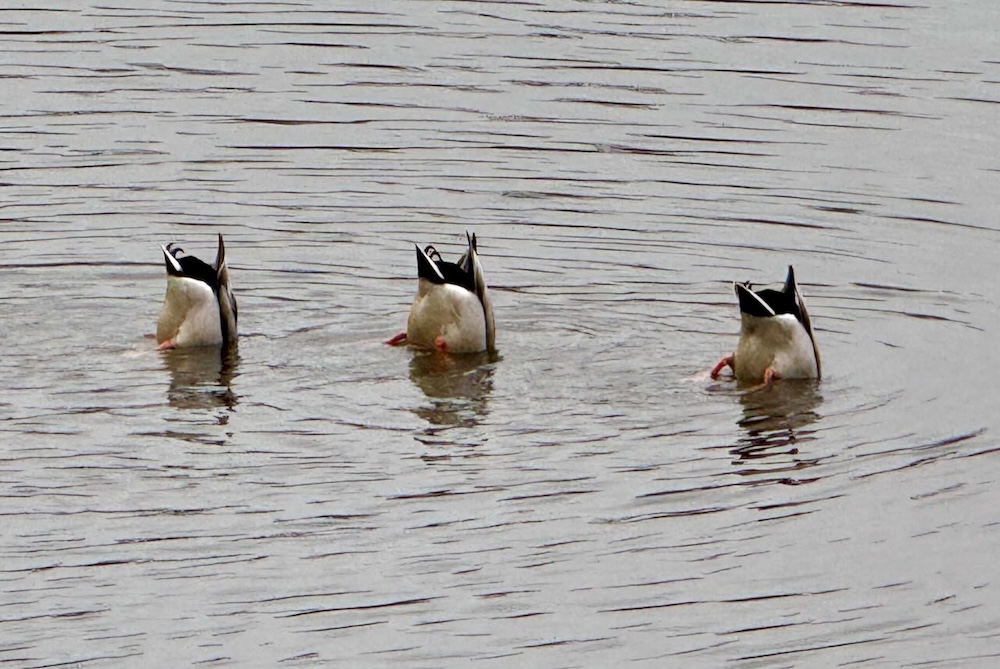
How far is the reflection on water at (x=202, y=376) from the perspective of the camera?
13.6 m

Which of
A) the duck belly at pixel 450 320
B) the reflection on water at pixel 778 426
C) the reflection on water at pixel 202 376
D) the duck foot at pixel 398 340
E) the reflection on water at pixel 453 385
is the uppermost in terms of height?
the duck belly at pixel 450 320

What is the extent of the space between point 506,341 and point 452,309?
0.63 m

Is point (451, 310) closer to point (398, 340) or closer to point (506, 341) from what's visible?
point (398, 340)

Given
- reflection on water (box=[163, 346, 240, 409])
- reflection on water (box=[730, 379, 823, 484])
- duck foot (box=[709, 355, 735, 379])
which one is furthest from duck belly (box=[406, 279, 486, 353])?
reflection on water (box=[730, 379, 823, 484])

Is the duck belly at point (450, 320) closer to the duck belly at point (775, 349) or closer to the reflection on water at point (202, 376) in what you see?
the reflection on water at point (202, 376)

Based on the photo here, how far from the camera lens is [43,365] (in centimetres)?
1405

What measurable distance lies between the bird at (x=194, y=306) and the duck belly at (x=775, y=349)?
147 inches

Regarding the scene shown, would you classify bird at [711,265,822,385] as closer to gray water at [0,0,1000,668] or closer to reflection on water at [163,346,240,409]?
gray water at [0,0,1000,668]

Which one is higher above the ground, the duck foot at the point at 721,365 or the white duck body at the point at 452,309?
the white duck body at the point at 452,309

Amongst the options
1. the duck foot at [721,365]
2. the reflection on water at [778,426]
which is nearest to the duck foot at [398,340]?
the duck foot at [721,365]

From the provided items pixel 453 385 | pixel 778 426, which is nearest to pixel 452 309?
pixel 453 385

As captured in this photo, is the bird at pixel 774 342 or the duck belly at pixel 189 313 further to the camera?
the duck belly at pixel 189 313

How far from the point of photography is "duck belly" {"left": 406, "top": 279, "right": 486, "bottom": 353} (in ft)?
48.5

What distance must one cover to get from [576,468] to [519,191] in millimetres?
7271
